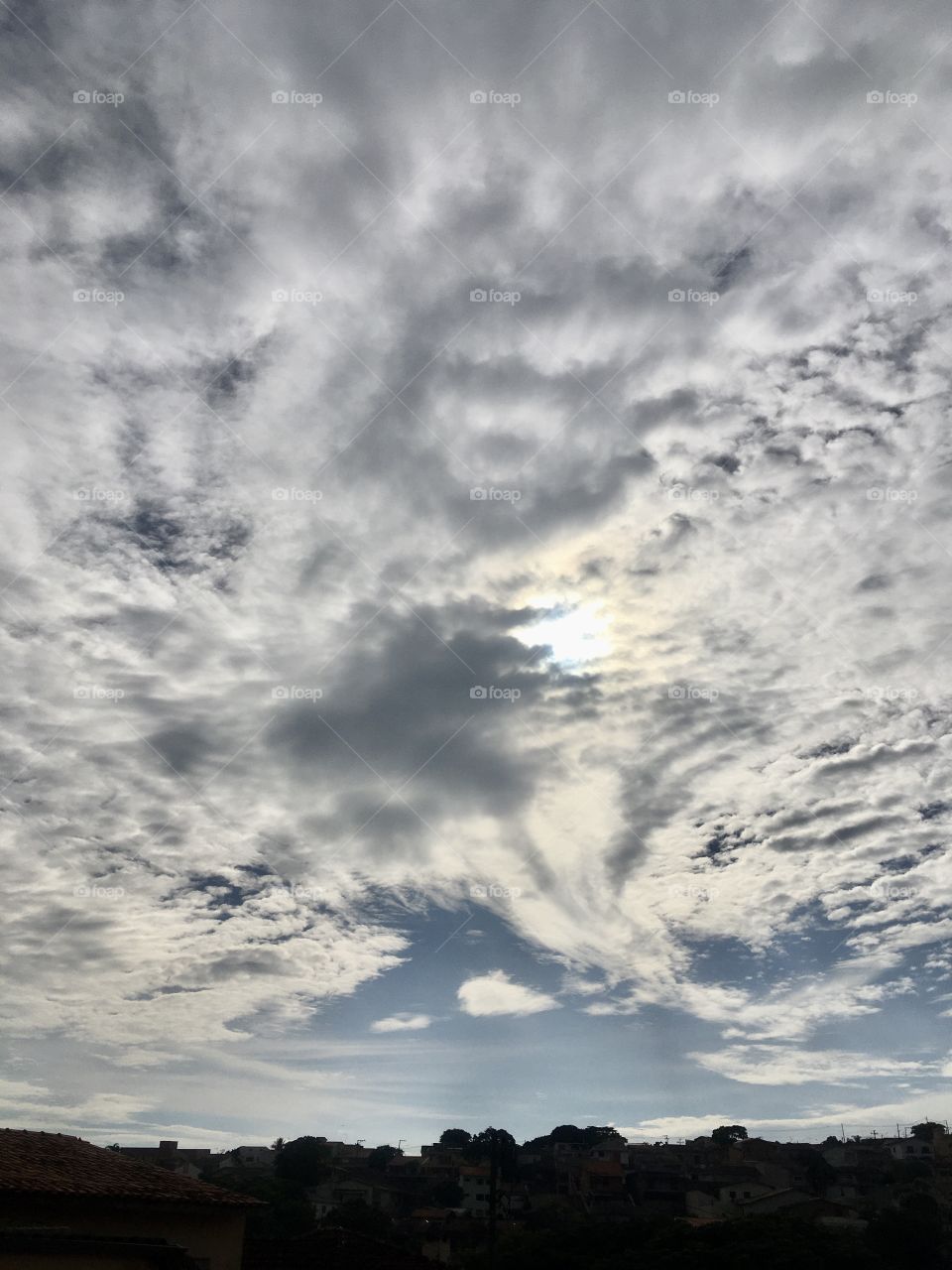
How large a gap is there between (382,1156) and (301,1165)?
27.2m

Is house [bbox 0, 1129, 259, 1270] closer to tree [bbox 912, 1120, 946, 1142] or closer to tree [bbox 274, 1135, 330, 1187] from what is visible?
tree [bbox 274, 1135, 330, 1187]

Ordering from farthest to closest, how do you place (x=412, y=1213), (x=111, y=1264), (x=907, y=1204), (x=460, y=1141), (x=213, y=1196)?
(x=460, y=1141), (x=412, y=1213), (x=907, y=1204), (x=213, y=1196), (x=111, y=1264)

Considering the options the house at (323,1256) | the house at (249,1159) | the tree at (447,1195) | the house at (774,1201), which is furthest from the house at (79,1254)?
the house at (249,1159)

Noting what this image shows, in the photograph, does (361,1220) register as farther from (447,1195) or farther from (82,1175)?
(82,1175)

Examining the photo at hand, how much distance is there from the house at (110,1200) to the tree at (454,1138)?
332 feet

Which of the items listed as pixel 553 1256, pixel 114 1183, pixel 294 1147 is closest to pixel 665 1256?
pixel 553 1256

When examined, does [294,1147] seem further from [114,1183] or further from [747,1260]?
[114,1183]

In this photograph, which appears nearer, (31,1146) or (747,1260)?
(31,1146)

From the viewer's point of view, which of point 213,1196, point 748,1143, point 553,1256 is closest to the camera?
point 213,1196

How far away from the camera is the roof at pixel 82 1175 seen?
1962cm

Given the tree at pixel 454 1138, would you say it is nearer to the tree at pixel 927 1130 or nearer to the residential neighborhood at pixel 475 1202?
the residential neighborhood at pixel 475 1202

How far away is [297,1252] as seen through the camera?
111 ft

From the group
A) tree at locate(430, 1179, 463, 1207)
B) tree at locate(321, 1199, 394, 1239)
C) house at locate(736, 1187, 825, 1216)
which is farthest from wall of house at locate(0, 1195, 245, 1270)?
tree at locate(430, 1179, 463, 1207)

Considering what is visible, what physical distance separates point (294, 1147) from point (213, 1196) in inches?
2962
